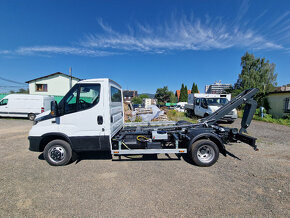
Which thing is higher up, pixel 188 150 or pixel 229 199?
pixel 188 150

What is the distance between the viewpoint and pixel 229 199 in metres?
2.55

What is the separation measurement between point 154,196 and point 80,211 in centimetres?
138

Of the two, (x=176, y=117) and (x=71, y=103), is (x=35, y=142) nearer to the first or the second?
(x=71, y=103)

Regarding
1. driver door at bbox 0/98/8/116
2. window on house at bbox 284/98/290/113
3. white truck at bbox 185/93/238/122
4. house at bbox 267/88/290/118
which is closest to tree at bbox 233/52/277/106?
house at bbox 267/88/290/118

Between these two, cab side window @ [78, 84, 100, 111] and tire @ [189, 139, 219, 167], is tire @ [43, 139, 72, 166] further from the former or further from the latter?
tire @ [189, 139, 219, 167]

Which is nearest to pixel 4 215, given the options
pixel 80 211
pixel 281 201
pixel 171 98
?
pixel 80 211

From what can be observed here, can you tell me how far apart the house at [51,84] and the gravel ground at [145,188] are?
20427mm

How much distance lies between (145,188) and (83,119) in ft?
7.74

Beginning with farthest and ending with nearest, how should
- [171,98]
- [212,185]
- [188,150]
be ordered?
1. [171,98]
2. [188,150]
3. [212,185]

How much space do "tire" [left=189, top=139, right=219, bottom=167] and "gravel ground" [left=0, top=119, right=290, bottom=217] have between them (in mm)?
199

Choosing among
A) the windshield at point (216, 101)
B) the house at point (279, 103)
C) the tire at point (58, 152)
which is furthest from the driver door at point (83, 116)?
the house at point (279, 103)

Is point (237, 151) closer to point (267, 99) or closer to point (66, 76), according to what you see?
Result: point (267, 99)

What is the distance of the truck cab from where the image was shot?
3543 mm

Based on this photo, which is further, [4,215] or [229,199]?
[229,199]
